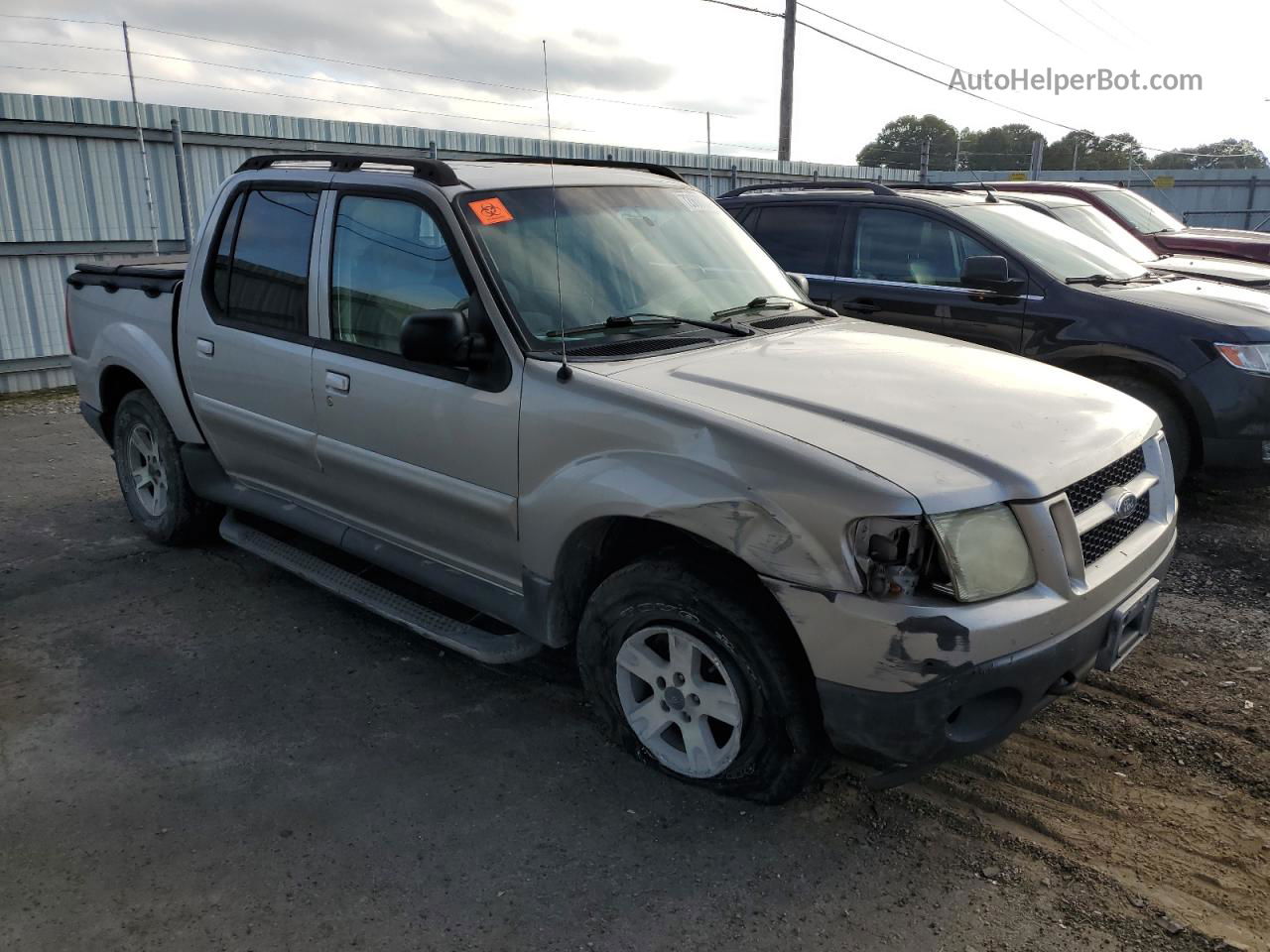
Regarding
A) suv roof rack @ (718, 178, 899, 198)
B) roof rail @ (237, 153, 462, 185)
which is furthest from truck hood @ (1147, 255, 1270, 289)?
roof rail @ (237, 153, 462, 185)

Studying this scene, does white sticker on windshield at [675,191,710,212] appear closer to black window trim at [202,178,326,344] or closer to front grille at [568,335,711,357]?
front grille at [568,335,711,357]

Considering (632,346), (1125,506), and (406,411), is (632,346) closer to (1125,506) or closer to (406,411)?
(406,411)

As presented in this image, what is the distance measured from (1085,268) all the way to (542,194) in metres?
4.35

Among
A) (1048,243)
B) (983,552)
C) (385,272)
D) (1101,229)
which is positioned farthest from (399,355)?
(1101,229)

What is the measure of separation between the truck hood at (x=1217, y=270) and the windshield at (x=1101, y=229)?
0.59ft

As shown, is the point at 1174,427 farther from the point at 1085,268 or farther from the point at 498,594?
the point at 498,594

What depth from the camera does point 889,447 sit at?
2.73m

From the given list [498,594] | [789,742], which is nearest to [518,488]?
[498,594]

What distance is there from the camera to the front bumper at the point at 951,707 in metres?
2.56

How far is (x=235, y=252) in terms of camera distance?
181 inches

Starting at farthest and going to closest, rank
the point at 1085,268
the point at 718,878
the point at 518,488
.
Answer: the point at 1085,268, the point at 518,488, the point at 718,878

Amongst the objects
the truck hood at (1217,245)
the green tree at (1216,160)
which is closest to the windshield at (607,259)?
the truck hood at (1217,245)

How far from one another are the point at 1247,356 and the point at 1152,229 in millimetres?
6709

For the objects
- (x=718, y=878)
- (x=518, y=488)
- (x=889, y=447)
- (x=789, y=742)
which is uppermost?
(x=889, y=447)
